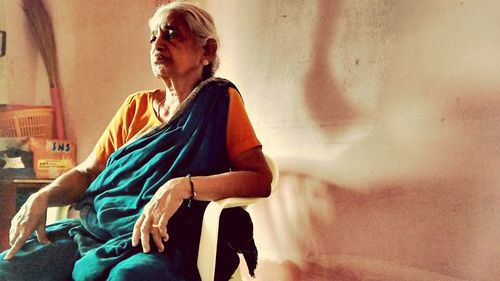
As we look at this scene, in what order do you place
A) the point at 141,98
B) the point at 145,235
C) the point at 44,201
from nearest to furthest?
the point at 145,235 → the point at 44,201 → the point at 141,98

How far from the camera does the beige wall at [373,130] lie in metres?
1.42

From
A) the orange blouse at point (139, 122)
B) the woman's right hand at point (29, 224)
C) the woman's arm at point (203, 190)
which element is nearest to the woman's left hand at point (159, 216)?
the woman's arm at point (203, 190)

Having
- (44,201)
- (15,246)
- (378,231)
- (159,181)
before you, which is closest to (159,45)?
(159,181)

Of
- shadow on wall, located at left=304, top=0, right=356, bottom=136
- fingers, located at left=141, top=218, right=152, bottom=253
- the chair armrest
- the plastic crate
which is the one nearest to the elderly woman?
fingers, located at left=141, top=218, right=152, bottom=253

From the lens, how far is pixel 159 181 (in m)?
1.33

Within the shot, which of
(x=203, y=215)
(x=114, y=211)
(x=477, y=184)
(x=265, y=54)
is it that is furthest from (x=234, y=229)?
(x=265, y=54)

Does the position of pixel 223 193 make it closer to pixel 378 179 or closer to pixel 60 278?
pixel 60 278

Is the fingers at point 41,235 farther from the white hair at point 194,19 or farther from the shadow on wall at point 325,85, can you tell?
the shadow on wall at point 325,85

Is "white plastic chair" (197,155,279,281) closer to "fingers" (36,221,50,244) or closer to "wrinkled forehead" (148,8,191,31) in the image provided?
"fingers" (36,221,50,244)

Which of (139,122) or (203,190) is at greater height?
(139,122)

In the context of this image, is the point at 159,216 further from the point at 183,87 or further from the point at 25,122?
the point at 25,122

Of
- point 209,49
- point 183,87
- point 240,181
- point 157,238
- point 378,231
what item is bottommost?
point 378,231

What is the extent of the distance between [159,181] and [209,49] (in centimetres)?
45

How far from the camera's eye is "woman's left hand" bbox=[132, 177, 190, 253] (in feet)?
3.81
